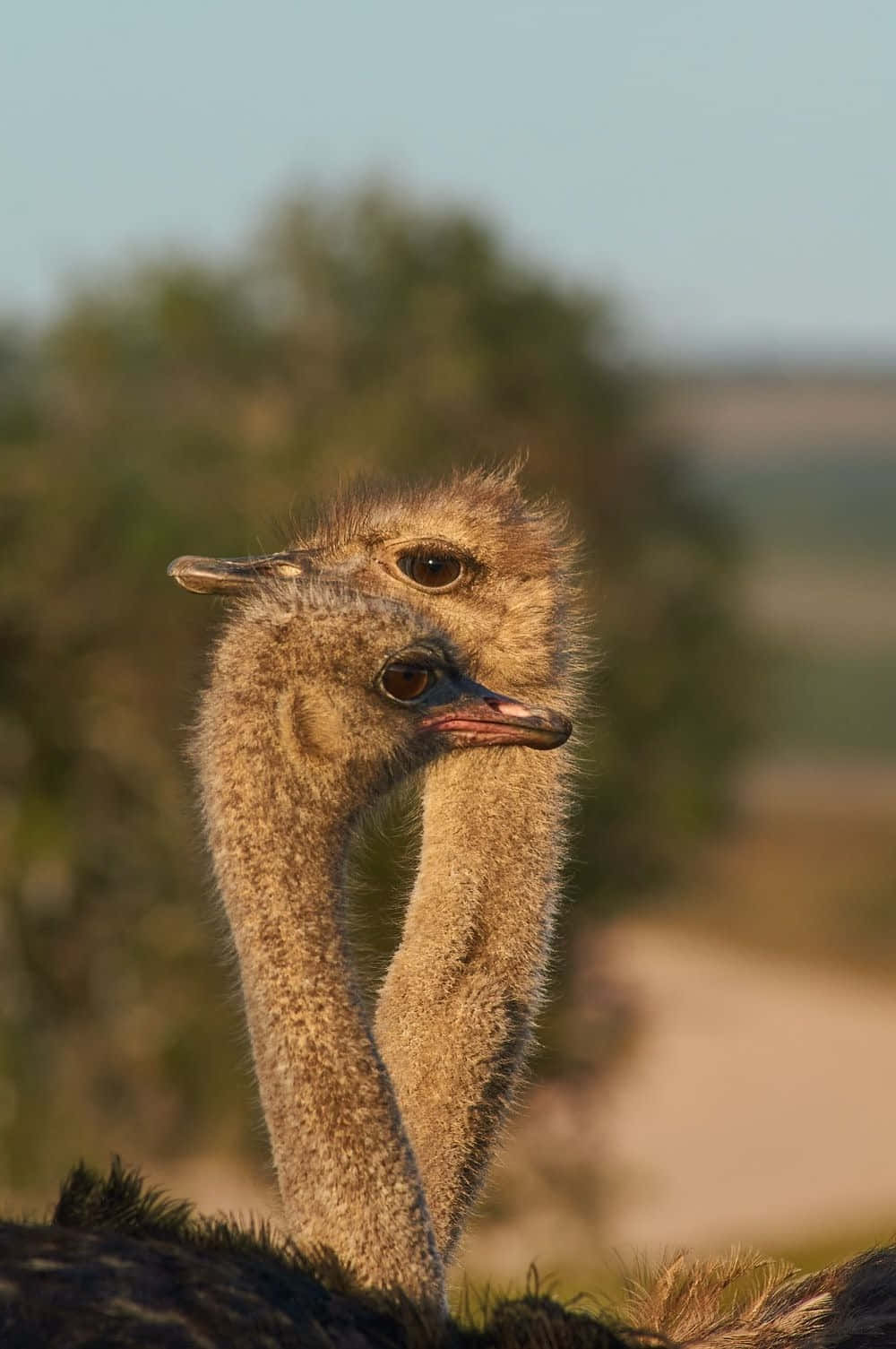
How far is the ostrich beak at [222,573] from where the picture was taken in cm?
435

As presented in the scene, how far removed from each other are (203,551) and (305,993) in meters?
14.7

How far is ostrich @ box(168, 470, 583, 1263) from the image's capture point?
432cm

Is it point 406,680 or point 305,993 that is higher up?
point 406,680

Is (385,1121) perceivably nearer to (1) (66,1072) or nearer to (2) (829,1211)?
(1) (66,1072)

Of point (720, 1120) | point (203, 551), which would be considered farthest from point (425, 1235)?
point (720, 1120)

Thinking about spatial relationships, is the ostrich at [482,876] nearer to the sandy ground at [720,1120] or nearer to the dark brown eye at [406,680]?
the dark brown eye at [406,680]

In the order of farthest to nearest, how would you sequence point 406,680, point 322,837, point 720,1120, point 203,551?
point 720,1120
point 203,551
point 406,680
point 322,837

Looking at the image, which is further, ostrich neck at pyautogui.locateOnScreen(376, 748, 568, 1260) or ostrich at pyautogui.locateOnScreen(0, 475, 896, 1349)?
ostrich neck at pyautogui.locateOnScreen(376, 748, 568, 1260)

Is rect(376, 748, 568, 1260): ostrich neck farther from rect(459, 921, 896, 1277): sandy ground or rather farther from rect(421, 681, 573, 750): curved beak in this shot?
rect(459, 921, 896, 1277): sandy ground

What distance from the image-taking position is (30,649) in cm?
2050

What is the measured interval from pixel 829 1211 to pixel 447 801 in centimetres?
2314

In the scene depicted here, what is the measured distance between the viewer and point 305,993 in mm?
3857

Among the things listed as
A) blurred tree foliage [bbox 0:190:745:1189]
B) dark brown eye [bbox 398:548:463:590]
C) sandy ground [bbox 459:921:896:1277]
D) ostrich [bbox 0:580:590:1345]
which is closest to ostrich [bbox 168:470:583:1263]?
dark brown eye [bbox 398:548:463:590]

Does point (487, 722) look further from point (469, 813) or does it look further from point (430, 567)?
point (430, 567)
